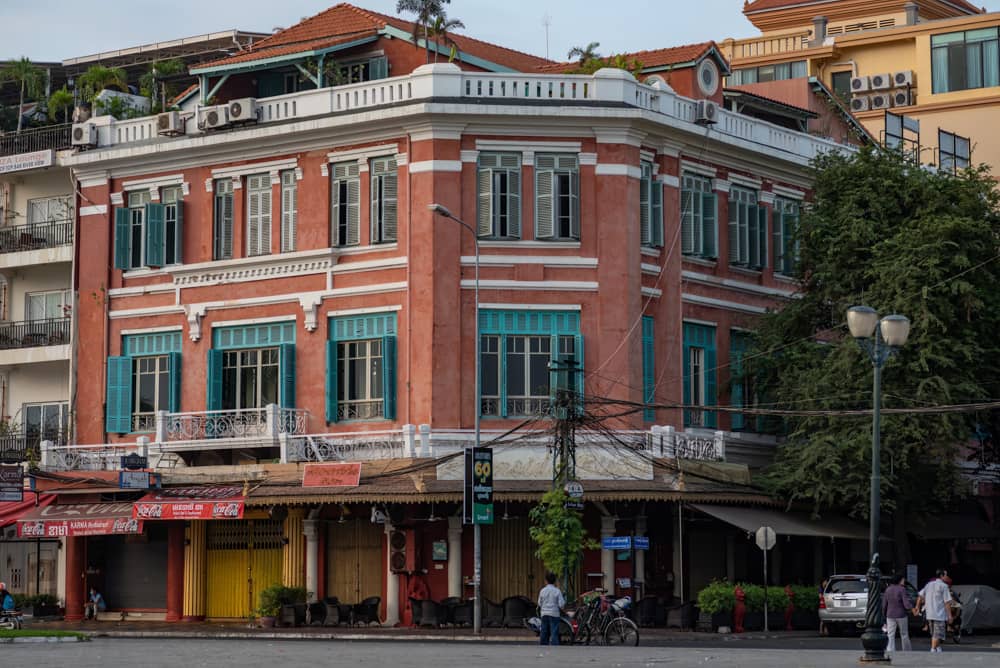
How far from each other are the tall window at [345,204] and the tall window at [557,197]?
445 cm

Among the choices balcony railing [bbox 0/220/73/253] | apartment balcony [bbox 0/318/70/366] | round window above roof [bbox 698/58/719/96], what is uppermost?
round window above roof [bbox 698/58/719/96]

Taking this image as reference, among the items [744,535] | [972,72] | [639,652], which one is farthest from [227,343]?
[972,72]

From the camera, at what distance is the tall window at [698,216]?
44.0 metres

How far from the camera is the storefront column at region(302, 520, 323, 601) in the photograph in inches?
1661

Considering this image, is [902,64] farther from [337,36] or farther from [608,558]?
[608,558]

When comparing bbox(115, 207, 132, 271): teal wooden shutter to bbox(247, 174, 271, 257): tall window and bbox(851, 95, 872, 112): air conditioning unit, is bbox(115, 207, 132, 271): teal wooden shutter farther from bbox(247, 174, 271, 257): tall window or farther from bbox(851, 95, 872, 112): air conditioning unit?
bbox(851, 95, 872, 112): air conditioning unit

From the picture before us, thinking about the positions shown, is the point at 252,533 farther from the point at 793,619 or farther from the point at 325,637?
the point at 793,619

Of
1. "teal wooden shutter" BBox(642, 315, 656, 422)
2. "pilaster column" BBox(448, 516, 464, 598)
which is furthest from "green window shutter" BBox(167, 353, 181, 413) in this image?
"teal wooden shutter" BBox(642, 315, 656, 422)

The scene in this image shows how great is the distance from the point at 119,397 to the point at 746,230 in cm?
1674

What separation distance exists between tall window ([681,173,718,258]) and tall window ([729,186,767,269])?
0.99 metres

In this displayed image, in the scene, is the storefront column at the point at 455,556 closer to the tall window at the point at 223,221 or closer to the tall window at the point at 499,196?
the tall window at the point at 499,196

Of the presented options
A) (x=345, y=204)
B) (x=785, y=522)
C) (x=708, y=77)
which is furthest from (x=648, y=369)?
(x=708, y=77)

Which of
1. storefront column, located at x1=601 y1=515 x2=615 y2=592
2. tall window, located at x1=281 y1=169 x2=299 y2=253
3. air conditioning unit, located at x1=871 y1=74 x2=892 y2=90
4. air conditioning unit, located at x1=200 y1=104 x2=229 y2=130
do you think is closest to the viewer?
storefront column, located at x1=601 y1=515 x2=615 y2=592

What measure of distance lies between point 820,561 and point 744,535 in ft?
10.4
